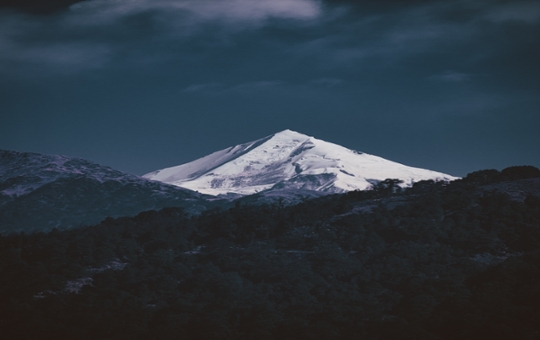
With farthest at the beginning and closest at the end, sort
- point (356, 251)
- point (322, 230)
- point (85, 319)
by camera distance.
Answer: point (322, 230) < point (356, 251) < point (85, 319)

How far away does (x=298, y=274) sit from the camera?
111 meters

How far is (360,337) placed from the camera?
88125 millimetres

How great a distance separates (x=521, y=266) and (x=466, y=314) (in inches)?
739

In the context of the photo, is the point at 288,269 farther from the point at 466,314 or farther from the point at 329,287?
the point at 466,314

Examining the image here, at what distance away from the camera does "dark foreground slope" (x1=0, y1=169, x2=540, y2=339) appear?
9119 centimetres

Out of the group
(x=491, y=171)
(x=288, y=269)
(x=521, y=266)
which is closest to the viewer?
(x=521, y=266)

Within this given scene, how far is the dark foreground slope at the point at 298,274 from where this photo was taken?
3590 inches

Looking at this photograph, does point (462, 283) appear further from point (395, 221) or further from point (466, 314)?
point (395, 221)

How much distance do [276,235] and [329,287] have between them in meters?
34.9

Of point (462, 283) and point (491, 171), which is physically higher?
point (491, 171)

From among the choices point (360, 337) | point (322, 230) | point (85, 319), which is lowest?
point (360, 337)

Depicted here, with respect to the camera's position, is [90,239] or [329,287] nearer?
[329,287]

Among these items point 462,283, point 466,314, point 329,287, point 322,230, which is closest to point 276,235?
point 322,230

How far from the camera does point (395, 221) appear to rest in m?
136
